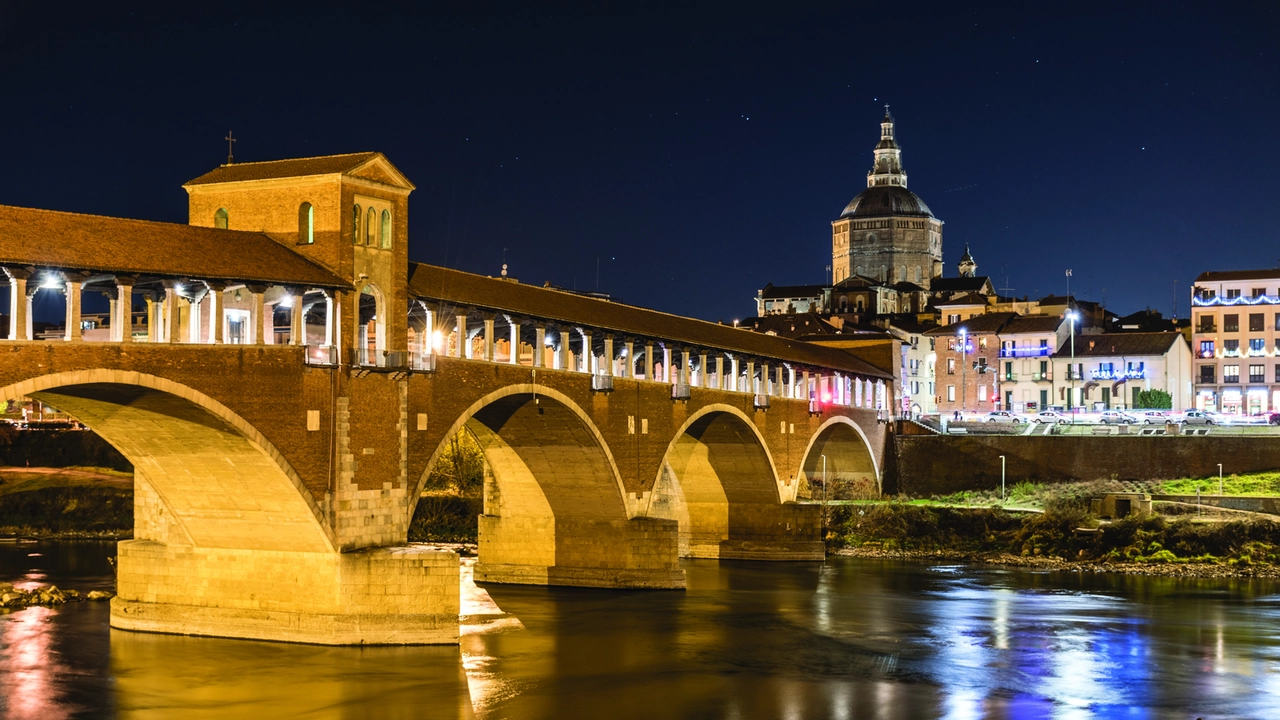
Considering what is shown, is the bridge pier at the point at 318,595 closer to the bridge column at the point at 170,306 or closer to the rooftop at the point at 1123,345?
the bridge column at the point at 170,306

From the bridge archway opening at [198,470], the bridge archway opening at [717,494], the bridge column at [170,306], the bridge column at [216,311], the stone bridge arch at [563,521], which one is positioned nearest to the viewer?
the bridge archway opening at [198,470]

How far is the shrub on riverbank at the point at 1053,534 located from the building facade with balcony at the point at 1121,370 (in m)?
33.5

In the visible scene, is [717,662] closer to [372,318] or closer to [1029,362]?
[372,318]

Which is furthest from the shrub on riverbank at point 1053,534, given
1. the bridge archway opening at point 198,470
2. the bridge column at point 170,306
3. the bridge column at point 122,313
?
the bridge column at point 122,313

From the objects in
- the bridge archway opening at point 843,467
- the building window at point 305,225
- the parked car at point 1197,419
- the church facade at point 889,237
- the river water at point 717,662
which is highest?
the church facade at point 889,237

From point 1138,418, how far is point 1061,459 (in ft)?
34.0

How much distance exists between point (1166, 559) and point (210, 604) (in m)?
36.4

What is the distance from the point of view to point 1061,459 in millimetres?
71375

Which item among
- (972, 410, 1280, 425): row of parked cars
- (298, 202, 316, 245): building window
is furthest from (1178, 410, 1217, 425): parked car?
(298, 202, 316, 245): building window

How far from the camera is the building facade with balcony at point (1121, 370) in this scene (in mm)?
92750

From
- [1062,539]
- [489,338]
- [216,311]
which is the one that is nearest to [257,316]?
[216,311]

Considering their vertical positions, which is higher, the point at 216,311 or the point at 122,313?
the point at 216,311

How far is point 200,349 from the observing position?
31.0 meters

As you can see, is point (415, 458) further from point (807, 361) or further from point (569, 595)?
point (807, 361)
